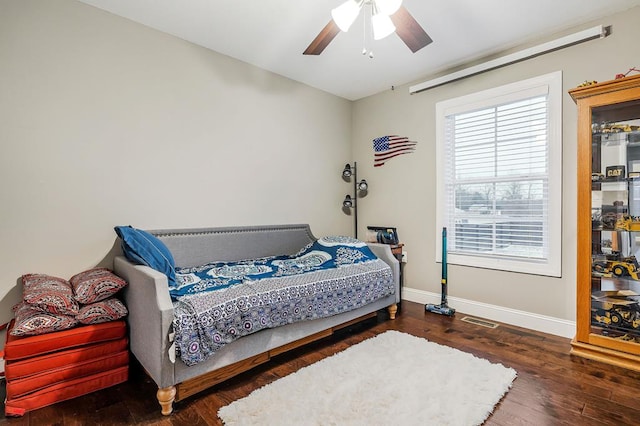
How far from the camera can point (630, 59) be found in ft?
7.89

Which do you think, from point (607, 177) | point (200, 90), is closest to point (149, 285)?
point (200, 90)

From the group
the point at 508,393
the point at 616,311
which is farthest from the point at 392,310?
the point at 616,311

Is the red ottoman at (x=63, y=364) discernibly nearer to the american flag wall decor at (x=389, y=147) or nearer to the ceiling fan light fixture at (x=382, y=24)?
the ceiling fan light fixture at (x=382, y=24)

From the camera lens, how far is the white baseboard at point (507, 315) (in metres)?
2.71

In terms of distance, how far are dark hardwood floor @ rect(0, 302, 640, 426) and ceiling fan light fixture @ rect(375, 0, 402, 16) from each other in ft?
7.11

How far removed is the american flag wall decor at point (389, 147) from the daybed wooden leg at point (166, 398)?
10.7 ft

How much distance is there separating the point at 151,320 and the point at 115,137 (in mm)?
1574

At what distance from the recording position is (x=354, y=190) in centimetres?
442

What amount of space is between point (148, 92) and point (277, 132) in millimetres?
1340

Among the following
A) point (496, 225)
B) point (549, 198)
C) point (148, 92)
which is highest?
point (148, 92)

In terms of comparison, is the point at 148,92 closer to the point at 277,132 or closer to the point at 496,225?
the point at 277,132

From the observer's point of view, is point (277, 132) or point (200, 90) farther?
point (277, 132)

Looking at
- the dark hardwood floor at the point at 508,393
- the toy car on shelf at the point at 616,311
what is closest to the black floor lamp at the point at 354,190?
the dark hardwood floor at the point at 508,393

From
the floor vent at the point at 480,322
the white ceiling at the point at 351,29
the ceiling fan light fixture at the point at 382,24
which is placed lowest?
the floor vent at the point at 480,322
